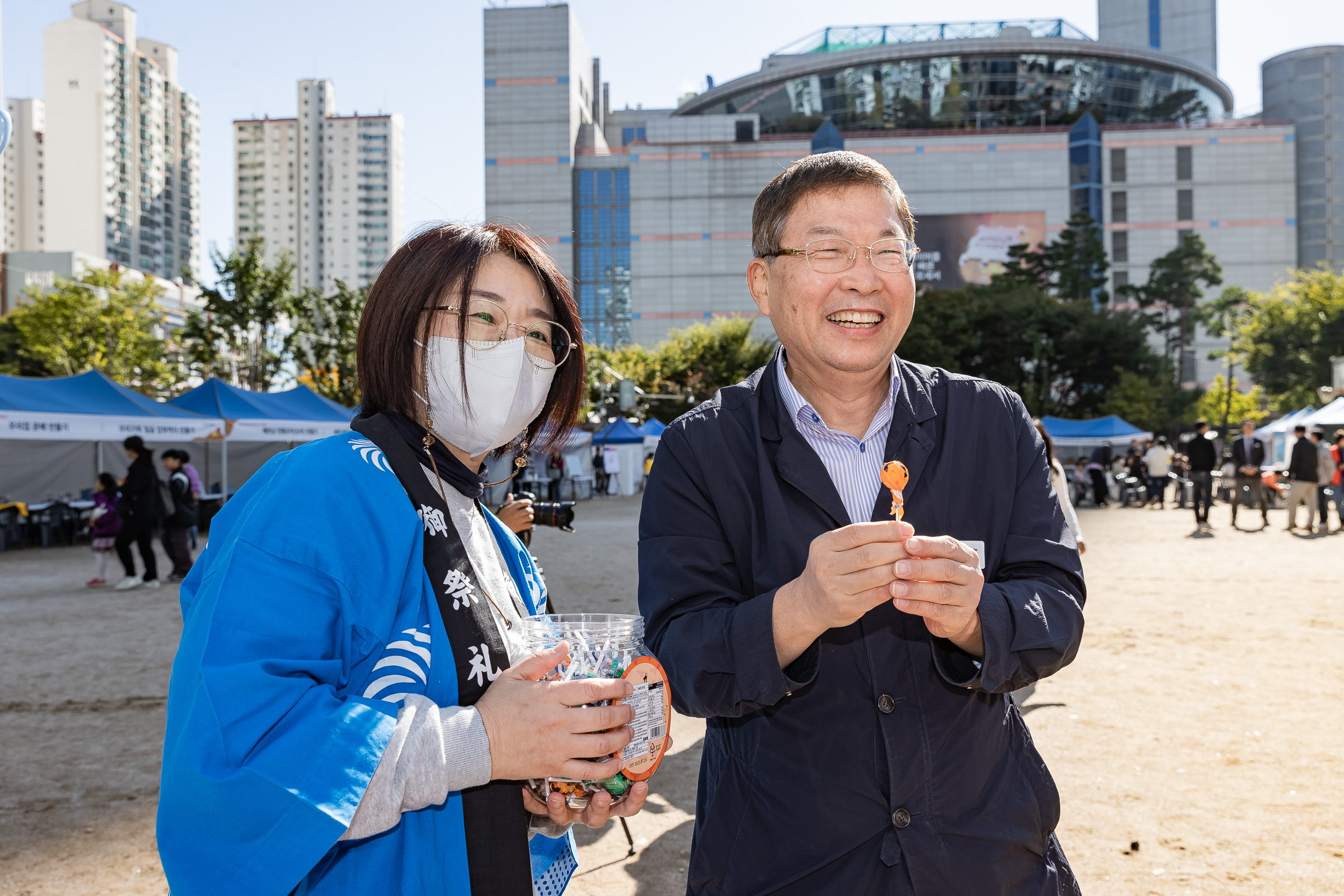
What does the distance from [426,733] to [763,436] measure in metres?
0.78

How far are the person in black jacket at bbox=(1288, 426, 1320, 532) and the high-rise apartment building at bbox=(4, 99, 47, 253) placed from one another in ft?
400

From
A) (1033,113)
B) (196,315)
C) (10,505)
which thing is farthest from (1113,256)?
(10,505)

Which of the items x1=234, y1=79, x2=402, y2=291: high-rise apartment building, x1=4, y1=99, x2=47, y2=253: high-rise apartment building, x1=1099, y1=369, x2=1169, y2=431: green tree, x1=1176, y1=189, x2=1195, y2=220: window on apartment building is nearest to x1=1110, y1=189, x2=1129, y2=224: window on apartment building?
x1=1176, y1=189, x2=1195, y2=220: window on apartment building

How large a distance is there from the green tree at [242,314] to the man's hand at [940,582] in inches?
1187

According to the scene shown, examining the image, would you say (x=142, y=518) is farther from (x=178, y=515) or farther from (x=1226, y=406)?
(x=1226, y=406)

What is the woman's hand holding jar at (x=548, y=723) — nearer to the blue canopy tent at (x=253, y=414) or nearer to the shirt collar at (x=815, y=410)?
the shirt collar at (x=815, y=410)

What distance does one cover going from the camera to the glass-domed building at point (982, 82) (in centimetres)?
7294

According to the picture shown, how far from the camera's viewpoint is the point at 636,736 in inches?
54.3

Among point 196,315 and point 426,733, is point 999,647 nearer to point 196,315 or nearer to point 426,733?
point 426,733

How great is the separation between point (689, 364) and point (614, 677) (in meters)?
46.3

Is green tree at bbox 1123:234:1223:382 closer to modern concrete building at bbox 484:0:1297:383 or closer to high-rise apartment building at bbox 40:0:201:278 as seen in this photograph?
modern concrete building at bbox 484:0:1297:383

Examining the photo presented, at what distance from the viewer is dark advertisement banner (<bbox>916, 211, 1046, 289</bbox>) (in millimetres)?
68938

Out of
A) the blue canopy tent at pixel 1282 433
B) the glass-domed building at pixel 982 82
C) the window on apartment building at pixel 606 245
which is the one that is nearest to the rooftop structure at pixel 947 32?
the glass-domed building at pixel 982 82

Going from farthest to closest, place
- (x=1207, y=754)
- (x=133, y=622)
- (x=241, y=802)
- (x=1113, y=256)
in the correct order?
1. (x=1113, y=256)
2. (x=133, y=622)
3. (x=1207, y=754)
4. (x=241, y=802)
